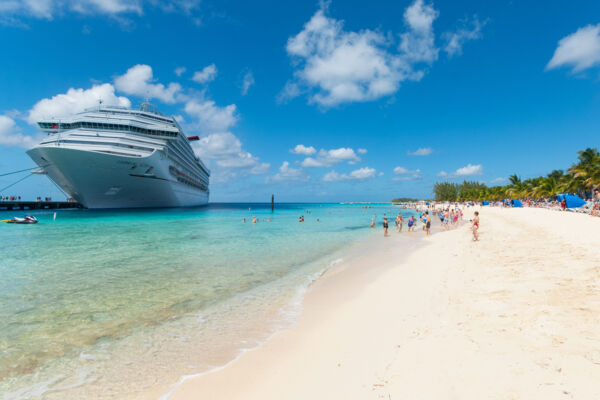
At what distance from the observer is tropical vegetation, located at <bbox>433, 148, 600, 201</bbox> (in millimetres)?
37438

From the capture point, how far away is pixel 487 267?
26.8 ft

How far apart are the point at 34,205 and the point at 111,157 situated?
136ft

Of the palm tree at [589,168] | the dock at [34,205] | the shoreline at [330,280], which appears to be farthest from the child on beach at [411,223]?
the dock at [34,205]

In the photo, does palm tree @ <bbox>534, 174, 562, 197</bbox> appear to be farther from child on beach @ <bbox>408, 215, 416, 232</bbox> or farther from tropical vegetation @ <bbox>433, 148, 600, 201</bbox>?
child on beach @ <bbox>408, 215, 416, 232</bbox>

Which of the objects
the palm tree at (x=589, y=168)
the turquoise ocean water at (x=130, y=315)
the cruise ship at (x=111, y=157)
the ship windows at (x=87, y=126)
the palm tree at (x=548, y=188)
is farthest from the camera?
the palm tree at (x=548, y=188)

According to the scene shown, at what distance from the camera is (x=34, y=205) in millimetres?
60000

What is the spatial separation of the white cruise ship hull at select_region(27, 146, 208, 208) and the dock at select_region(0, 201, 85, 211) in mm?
14817

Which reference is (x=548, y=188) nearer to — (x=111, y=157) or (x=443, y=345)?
(x=443, y=345)

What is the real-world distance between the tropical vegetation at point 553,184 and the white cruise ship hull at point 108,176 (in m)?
63.0

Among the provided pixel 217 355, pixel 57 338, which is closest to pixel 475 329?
pixel 217 355

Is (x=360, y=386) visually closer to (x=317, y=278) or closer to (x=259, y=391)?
(x=259, y=391)

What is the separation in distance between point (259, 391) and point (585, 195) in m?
64.2

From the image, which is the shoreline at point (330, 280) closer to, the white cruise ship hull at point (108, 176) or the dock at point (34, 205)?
the white cruise ship hull at point (108, 176)

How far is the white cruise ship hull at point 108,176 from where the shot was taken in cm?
3684
